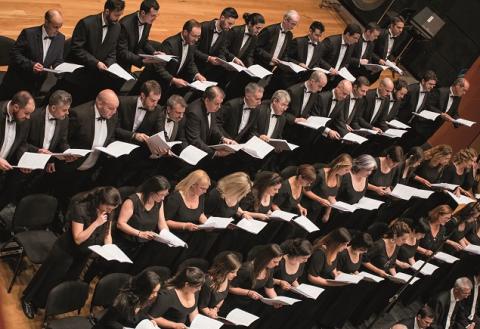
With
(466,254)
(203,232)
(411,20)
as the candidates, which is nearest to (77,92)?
(203,232)

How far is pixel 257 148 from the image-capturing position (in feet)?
21.6

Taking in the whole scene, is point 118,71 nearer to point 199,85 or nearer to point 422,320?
point 199,85

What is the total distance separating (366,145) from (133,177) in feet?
10.9

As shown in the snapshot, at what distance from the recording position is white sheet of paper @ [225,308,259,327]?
5.32 meters

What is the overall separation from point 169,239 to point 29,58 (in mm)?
2237

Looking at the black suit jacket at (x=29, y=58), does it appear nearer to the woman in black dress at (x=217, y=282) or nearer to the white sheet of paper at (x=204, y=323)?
the woman in black dress at (x=217, y=282)

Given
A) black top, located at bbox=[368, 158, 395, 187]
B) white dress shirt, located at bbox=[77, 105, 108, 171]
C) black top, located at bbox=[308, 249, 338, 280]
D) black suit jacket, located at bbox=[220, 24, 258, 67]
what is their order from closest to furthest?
white dress shirt, located at bbox=[77, 105, 108, 171]
black top, located at bbox=[308, 249, 338, 280]
black top, located at bbox=[368, 158, 395, 187]
black suit jacket, located at bbox=[220, 24, 258, 67]

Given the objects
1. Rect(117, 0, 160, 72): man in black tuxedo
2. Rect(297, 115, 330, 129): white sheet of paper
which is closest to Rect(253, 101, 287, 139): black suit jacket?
Rect(297, 115, 330, 129): white sheet of paper

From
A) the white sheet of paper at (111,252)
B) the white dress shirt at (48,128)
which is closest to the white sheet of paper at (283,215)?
the white sheet of paper at (111,252)

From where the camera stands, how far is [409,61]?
11.7 m

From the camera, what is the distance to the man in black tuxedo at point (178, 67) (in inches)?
280

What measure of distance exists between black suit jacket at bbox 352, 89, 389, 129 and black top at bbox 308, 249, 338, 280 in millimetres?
2320

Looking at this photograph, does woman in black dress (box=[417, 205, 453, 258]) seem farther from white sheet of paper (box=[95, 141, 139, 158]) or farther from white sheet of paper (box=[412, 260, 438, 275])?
white sheet of paper (box=[95, 141, 139, 158])

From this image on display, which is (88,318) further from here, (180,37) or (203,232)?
(180,37)
